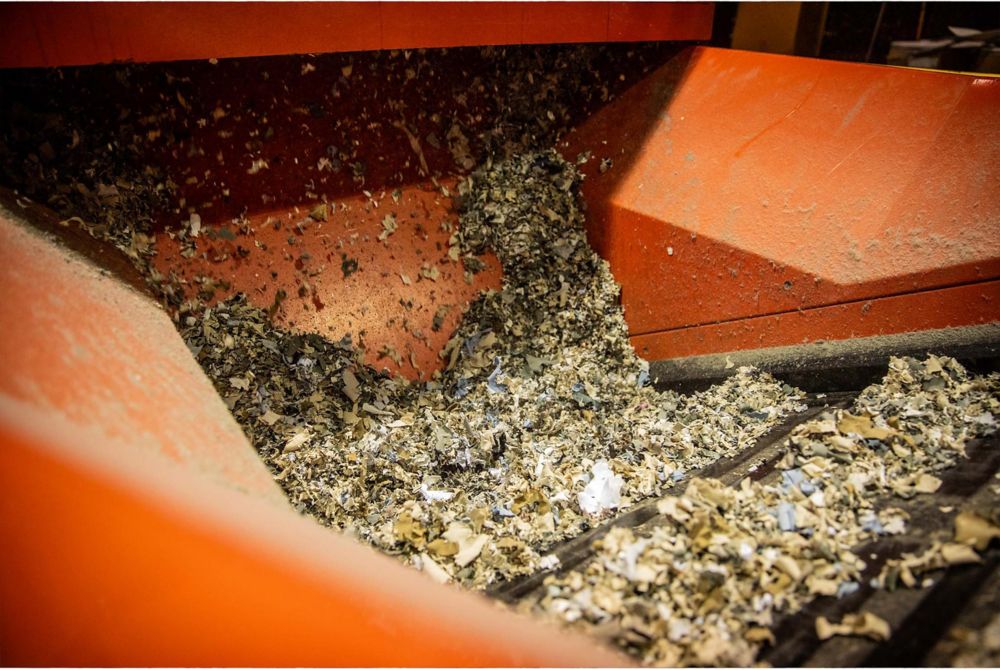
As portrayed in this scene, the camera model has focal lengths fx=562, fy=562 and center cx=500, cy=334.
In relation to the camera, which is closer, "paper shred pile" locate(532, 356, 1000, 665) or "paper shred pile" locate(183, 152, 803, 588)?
"paper shred pile" locate(532, 356, 1000, 665)

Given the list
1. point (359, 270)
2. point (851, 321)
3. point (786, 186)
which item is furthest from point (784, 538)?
point (359, 270)

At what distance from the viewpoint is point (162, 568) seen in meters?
0.65

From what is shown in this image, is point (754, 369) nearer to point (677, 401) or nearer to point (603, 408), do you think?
point (677, 401)

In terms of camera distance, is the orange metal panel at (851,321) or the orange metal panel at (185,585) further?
the orange metal panel at (851,321)

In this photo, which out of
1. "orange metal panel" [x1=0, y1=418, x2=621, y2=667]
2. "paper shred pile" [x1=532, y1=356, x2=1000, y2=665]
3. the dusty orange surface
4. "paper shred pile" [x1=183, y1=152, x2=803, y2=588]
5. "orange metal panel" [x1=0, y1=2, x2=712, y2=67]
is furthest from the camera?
the dusty orange surface

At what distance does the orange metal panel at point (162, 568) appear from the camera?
0.63 meters

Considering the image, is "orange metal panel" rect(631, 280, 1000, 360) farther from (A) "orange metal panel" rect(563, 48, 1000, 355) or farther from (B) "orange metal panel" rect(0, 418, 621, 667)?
(B) "orange metal panel" rect(0, 418, 621, 667)

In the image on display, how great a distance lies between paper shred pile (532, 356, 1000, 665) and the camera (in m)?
0.79

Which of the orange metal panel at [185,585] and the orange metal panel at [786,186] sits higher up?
the orange metal panel at [786,186]

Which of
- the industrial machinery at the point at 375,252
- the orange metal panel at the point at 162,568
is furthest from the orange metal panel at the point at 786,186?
the orange metal panel at the point at 162,568

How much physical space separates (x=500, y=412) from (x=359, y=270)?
2.08 feet

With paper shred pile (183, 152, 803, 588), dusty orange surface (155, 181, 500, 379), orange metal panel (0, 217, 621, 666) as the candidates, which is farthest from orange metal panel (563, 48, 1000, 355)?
orange metal panel (0, 217, 621, 666)

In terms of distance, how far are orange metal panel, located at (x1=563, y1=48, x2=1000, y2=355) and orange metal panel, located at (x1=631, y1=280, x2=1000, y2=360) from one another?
0.6 inches

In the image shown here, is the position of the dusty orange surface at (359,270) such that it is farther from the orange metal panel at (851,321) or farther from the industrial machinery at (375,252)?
the orange metal panel at (851,321)
